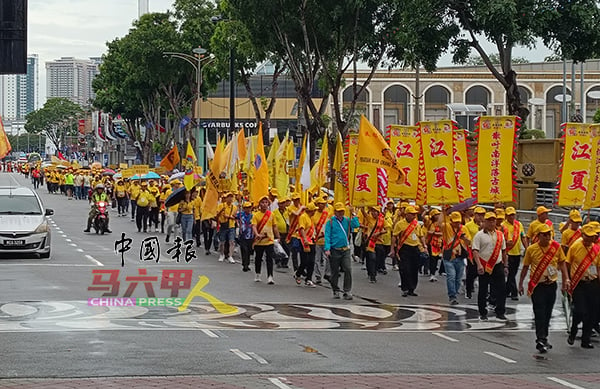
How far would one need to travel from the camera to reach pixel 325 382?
1114 centimetres

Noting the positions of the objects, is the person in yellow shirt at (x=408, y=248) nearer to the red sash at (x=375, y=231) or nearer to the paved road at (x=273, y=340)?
the paved road at (x=273, y=340)

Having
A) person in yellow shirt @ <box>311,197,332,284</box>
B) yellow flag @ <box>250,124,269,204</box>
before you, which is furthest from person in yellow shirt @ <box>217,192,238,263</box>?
person in yellow shirt @ <box>311,197,332,284</box>

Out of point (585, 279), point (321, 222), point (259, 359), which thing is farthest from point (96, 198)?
point (259, 359)

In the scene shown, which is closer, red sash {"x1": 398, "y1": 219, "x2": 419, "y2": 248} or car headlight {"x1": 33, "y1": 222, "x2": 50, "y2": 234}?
red sash {"x1": 398, "y1": 219, "x2": 419, "y2": 248}

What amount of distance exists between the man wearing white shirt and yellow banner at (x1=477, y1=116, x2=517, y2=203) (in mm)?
2964

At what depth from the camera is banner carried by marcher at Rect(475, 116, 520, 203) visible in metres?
20.0

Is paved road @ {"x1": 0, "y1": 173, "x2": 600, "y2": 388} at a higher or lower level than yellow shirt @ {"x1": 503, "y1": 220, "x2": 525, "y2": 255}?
lower

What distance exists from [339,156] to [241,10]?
38.4ft

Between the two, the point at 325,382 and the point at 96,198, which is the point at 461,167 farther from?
the point at 96,198

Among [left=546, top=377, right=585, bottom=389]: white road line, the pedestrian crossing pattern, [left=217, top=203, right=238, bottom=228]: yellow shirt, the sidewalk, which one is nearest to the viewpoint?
the sidewalk

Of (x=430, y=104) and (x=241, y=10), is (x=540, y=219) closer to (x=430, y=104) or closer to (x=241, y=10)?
(x=241, y=10)

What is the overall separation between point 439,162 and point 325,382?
11.0 m

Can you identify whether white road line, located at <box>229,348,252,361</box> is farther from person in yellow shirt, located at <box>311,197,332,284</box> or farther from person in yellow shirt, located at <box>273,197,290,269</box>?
person in yellow shirt, located at <box>273,197,290,269</box>

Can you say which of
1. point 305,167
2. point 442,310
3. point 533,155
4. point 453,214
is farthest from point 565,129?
point 533,155
